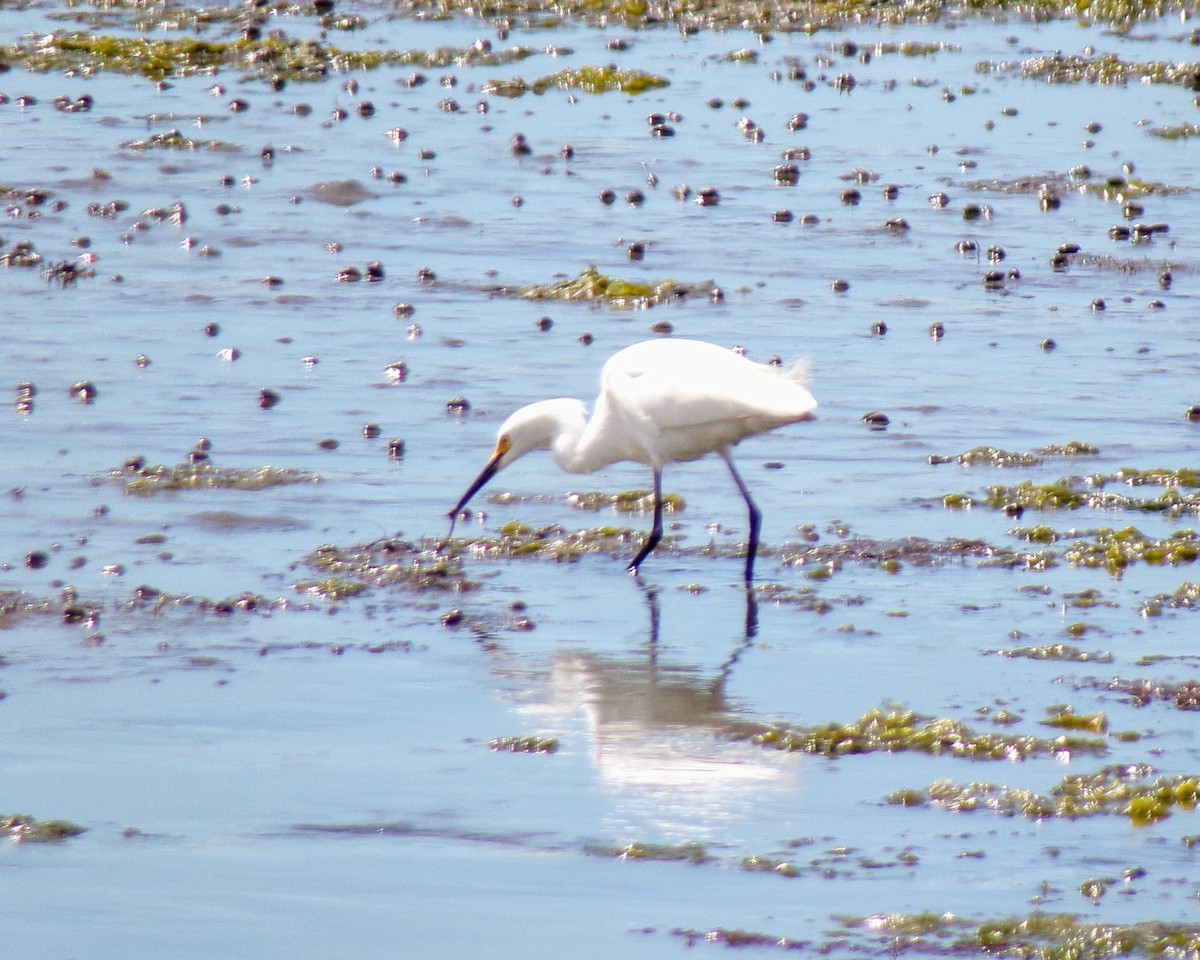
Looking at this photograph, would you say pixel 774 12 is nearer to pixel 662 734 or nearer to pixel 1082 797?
pixel 662 734

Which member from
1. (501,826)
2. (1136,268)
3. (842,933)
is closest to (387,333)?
(1136,268)

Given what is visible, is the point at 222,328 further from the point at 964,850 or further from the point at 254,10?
the point at 254,10

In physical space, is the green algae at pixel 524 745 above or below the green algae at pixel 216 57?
below

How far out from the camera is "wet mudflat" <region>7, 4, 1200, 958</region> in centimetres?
512

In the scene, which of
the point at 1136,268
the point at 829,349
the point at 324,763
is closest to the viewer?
the point at 324,763

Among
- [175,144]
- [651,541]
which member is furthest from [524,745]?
[175,144]

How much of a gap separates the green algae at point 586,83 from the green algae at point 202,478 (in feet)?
41.0

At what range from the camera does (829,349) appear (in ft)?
38.1

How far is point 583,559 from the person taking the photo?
8.26 metres

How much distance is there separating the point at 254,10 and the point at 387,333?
15.4m

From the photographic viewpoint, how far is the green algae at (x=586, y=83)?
21.1 meters

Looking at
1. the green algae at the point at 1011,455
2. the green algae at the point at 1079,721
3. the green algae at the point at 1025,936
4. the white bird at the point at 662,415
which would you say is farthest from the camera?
the green algae at the point at 1011,455

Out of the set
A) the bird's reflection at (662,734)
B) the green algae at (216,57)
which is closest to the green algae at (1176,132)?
the green algae at (216,57)

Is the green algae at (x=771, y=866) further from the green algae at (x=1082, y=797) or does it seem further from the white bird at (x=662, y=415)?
the white bird at (x=662, y=415)
